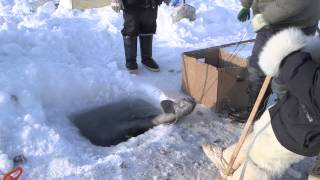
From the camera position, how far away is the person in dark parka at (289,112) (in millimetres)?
2520

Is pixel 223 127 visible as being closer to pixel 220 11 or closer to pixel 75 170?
pixel 75 170

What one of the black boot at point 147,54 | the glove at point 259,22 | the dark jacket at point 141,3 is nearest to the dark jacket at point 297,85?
the glove at point 259,22

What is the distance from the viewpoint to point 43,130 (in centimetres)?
412

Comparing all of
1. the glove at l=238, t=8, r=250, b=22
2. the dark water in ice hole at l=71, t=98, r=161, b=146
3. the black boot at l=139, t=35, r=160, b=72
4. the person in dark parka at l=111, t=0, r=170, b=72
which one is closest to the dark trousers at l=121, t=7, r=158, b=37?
the person in dark parka at l=111, t=0, r=170, b=72

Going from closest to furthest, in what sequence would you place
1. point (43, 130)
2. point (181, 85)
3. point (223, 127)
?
point (43, 130) < point (223, 127) < point (181, 85)

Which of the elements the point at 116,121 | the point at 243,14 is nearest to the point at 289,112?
the point at 243,14

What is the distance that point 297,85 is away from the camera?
2.54 m

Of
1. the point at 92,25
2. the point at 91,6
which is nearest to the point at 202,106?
the point at 92,25

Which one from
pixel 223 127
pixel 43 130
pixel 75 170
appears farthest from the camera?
pixel 223 127

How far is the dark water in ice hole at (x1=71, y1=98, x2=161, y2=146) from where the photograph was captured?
4.75 m

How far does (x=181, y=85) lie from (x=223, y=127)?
992 mm

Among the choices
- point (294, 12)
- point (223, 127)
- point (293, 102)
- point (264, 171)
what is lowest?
point (223, 127)

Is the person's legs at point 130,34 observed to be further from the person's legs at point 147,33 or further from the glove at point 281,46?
the glove at point 281,46

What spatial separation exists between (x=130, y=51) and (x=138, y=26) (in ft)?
1.15
